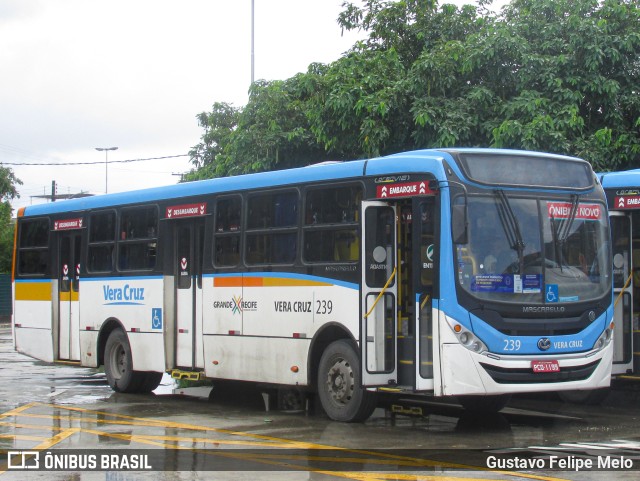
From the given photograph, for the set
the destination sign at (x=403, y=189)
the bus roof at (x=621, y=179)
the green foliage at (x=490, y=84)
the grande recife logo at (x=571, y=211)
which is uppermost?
the green foliage at (x=490, y=84)

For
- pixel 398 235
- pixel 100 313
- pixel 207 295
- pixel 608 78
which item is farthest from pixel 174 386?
pixel 608 78

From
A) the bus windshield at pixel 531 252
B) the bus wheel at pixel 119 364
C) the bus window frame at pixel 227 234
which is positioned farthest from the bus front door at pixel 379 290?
the bus wheel at pixel 119 364

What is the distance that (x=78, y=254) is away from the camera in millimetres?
18938

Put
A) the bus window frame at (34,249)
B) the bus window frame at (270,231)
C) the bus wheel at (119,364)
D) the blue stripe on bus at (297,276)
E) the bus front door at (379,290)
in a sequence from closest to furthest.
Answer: the bus front door at (379,290) < the blue stripe on bus at (297,276) < the bus window frame at (270,231) < the bus wheel at (119,364) < the bus window frame at (34,249)

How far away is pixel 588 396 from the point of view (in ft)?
51.5

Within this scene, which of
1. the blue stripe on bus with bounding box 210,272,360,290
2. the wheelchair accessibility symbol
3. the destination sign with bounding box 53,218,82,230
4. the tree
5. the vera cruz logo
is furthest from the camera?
the tree

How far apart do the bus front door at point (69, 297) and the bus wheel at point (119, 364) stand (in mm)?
976

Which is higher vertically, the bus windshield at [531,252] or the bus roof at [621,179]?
the bus roof at [621,179]

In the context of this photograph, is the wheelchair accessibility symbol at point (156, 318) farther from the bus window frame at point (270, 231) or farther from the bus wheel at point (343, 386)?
the bus wheel at point (343, 386)

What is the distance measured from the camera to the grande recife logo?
1249 centimetres

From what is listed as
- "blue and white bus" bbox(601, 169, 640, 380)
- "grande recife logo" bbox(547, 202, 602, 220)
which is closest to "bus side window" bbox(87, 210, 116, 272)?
"blue and white bus" bbox(601, 169, 640, 380)

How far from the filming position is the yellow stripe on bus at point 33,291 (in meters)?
19.5

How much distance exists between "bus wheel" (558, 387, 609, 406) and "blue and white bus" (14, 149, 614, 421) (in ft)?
7.64

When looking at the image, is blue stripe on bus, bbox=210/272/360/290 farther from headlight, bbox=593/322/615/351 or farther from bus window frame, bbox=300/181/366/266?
headlight, bbox=593/322/615/351
